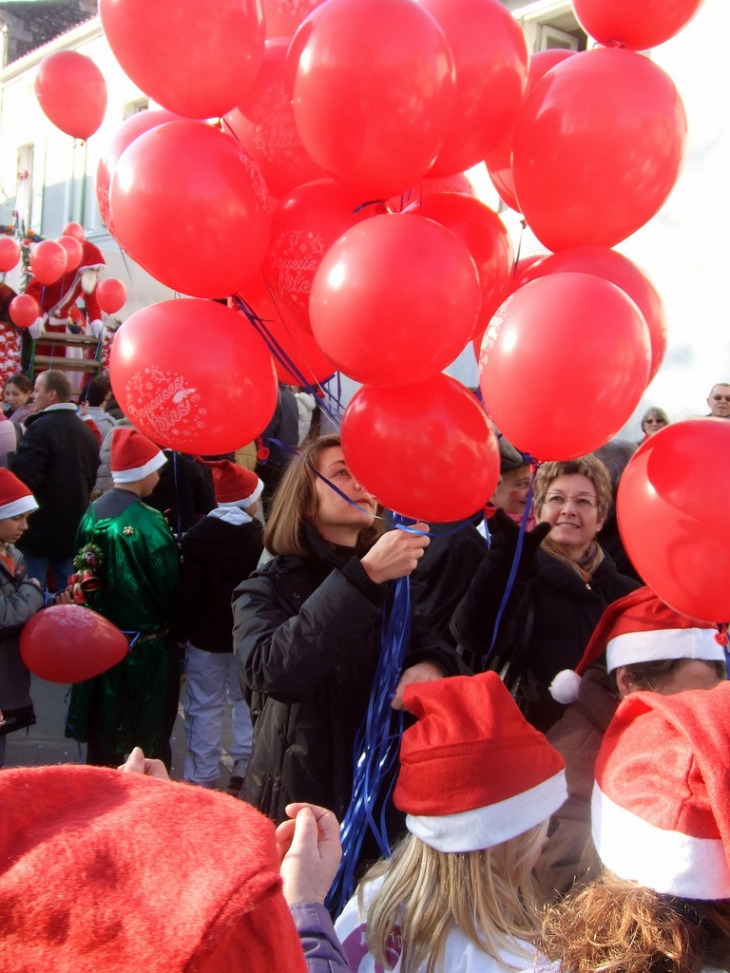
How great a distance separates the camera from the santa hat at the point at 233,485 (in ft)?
12.2

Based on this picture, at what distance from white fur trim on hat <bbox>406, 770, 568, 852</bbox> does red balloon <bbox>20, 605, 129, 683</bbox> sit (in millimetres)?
2074

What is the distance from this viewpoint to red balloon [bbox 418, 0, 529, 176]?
1730 millimetres

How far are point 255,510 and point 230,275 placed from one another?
2270 millimetres

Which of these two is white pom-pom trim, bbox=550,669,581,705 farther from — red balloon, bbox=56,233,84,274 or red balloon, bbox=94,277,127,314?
red balloon, bbox=94,277,127,314

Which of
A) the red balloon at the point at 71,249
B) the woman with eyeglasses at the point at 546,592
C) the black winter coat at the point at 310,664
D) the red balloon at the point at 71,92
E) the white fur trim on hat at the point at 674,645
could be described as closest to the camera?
the white fur trim on hat at the point at 674,645

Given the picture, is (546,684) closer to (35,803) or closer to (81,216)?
(35,803)

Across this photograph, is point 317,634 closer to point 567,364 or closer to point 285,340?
point 285,340

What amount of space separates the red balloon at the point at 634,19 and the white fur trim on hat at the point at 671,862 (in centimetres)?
150

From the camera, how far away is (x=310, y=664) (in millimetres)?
1988

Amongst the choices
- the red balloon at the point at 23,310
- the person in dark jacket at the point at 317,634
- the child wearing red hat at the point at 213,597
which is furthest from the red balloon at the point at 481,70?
the red balloon at the point at 23,310

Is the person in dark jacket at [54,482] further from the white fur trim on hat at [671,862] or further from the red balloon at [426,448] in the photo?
the white fur trim on hat at [671,862]

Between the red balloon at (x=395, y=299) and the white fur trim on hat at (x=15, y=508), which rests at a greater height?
the red balloon at (x=395, y=299)

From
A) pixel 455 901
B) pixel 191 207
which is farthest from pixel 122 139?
pixel 455 901

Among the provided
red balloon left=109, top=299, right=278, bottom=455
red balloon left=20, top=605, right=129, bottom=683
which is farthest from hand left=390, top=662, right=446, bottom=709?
red balloon left=20, top=605, right=129, bottom=683
